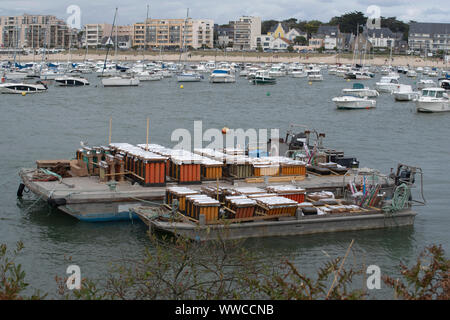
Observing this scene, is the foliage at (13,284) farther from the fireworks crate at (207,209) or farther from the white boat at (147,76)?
the white boat at (147,76)

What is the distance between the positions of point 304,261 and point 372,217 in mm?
3720

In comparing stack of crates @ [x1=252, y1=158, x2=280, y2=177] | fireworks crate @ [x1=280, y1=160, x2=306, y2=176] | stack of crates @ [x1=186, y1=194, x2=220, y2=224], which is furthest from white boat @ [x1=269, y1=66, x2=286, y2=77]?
stack of crates @ [x1=186, y1=194, x2=220, y2=224]

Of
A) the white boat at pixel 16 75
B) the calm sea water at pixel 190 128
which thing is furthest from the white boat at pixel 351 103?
the white boat at pixel 16 75

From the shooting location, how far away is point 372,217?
65.7ft

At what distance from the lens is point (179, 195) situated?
18453 mm

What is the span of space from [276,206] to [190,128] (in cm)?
2940

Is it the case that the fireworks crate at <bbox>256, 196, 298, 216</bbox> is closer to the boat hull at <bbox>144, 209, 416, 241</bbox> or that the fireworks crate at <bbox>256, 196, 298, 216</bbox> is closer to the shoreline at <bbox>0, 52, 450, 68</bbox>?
the boat hull at <bbox>144, 209, 416, 241</bbox>

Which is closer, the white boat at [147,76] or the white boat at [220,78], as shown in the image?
the white boat at [147,76]

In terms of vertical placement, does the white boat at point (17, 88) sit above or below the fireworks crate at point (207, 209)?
above

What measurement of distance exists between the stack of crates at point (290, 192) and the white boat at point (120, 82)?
6457cm

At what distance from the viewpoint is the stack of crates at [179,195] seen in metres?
18.4

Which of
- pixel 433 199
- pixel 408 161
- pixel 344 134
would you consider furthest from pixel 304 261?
pixel 344 134

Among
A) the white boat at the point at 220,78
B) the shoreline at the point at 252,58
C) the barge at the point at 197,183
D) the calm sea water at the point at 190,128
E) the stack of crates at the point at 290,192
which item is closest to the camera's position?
the calm sea water at the point at 190,128

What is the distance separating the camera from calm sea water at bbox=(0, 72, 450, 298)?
58.9 feet
